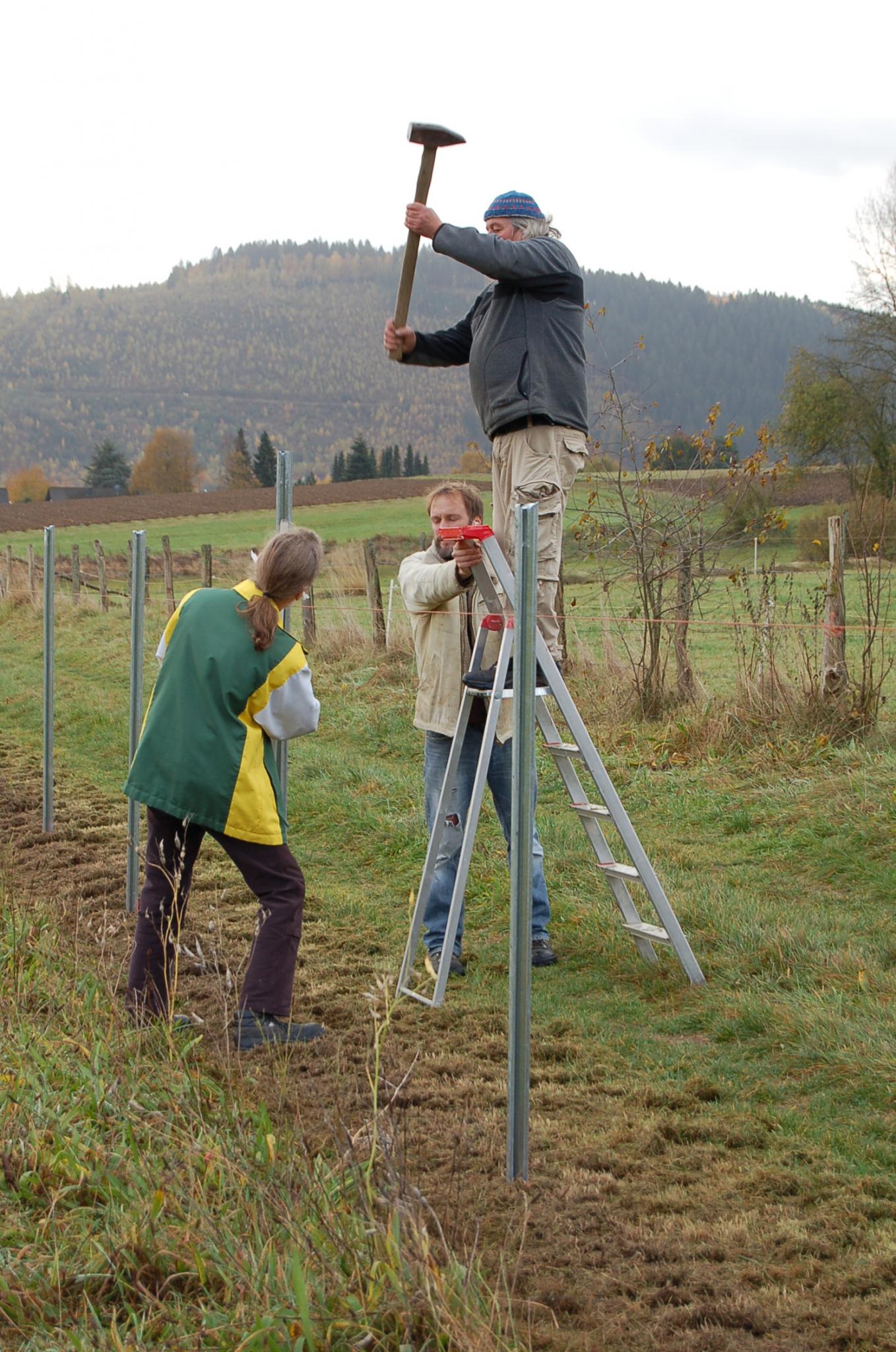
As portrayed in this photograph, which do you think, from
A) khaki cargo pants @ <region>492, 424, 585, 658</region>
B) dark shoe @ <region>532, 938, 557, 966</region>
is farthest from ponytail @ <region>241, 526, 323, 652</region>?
dark shoe @ <region>532, 938, 557, 966</region>

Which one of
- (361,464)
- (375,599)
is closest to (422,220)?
(375,599)

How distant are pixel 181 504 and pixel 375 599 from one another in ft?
159

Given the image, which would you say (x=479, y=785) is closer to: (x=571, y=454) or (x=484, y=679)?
(x=484, y=679)

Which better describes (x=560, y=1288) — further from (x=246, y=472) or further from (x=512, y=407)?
(x=246, y=472)

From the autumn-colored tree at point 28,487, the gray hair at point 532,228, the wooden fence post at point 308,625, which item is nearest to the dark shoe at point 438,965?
the gray hair at point 532,228

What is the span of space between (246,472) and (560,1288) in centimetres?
9414

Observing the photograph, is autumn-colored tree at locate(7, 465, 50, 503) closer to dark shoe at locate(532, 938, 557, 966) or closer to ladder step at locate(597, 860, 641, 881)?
dark shoe at locate(532, 938, 557, 966)

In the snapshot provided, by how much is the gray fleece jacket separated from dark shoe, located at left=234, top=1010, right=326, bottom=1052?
238 cm

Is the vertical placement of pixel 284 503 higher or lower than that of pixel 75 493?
higher

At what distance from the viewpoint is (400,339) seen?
17.1 ft

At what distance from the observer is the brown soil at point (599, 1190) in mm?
2617

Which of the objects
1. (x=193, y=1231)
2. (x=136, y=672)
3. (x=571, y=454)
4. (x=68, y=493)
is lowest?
(x=193, y=1231)

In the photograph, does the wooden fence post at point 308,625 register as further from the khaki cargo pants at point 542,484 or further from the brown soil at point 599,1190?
the brown soil at point 599,1190

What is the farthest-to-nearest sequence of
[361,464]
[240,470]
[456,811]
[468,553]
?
[361,464], [240,470], [456,811], [468,553]
